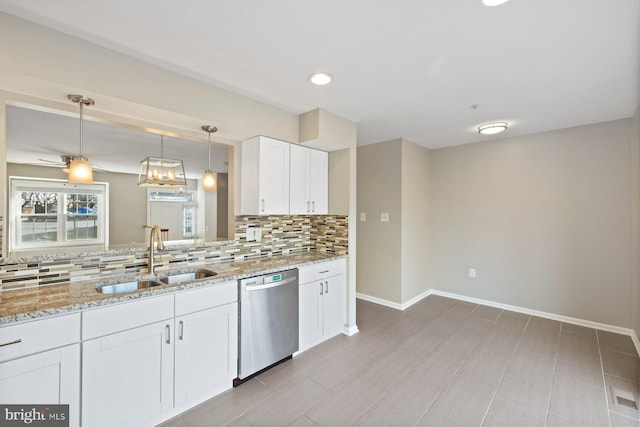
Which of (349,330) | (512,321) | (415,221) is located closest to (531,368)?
(512,321)

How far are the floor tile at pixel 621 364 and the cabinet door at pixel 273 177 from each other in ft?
10.8

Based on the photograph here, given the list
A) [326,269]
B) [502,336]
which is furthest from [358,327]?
[502,336]

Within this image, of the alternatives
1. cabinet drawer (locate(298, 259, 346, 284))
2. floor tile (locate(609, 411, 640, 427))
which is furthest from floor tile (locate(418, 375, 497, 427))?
cabinet drawer (locate(298, 259, 346, 284))

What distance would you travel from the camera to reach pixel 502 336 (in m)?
3.16

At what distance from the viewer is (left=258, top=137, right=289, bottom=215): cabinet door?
9.02 ft

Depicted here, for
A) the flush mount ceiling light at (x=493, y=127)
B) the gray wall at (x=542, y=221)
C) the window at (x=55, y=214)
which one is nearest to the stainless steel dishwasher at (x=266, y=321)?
the window at (x=55, y=214)

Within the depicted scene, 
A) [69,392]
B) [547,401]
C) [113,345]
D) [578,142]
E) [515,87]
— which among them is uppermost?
[515,87]

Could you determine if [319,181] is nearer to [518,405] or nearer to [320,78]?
[320,78]

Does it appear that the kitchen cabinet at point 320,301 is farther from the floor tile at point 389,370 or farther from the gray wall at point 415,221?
the gray wall at point 415,221

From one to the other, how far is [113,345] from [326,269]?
1868 millimetres

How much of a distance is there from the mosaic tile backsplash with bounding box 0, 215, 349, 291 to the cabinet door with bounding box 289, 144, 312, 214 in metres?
0.36

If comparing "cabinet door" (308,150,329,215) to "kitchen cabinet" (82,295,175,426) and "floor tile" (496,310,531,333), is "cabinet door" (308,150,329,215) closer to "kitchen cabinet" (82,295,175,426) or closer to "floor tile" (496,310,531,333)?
"kitchen cabinet" (82,295,175,426)

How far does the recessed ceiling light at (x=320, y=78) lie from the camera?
2.22 metres

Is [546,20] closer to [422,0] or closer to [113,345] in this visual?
[422,0]
